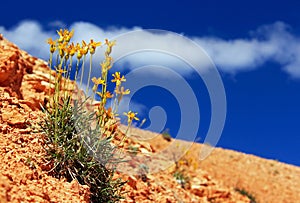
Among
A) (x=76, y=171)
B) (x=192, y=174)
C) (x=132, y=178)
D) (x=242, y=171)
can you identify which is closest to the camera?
(x=76, y=171)

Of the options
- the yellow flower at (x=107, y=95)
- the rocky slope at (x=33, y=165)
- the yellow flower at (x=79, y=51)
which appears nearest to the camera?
the rocky slope at (x=33, y=165)

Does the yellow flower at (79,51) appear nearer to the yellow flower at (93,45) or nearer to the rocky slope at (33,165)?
the yellow flower at (93,45)

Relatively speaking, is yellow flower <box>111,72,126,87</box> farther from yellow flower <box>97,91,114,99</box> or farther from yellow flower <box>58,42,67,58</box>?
yellow flower <box>58,42,67,58</box>

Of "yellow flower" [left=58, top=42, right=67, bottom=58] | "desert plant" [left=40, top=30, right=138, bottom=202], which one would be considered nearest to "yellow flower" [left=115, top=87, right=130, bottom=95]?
"desert plant" [left=40, top=30, right=138, bottom=202]

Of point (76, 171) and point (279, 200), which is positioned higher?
point (279, 200)

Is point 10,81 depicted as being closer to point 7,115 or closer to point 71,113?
point 7,115

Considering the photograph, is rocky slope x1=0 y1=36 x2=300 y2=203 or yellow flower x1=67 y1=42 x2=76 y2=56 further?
yellow flower x1=67 y1=42 x2=76 y2=56

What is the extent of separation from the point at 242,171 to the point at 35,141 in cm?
1482

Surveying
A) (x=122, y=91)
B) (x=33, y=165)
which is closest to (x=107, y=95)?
(x=122, y=91)

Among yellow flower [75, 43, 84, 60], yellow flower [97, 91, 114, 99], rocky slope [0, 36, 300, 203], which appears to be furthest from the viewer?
yellow flower [97, 91, 114, 99]

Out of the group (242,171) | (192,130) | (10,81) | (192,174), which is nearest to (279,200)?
(242,171)

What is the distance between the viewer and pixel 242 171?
19.0m

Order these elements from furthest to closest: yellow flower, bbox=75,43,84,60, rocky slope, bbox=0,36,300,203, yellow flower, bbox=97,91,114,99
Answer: yellow flower, bbox=97,91,114,99, yellow flower, bbox=75,43,84,60, rocky slope, bbox=0,36,300,203

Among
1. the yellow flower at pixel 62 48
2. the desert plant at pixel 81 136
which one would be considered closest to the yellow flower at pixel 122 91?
the desert plant at pixel 81 136
